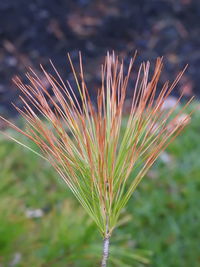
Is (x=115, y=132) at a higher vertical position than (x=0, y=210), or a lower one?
lower

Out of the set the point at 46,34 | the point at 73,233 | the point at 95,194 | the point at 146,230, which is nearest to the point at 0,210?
the point at 73,233

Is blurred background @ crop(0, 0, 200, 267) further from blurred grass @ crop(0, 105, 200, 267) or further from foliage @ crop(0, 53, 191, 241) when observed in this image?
foliage @ crop(0, 53, 191, 241)

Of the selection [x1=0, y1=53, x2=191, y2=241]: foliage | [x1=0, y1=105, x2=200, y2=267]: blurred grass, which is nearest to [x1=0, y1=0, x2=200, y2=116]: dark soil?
[x1=0, y1=105, x2=200, y2=267]: blurred grass

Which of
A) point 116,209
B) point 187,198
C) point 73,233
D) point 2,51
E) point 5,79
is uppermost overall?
point 2,51

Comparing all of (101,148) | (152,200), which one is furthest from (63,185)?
(101,148)

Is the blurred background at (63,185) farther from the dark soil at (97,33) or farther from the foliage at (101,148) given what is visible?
the foliage at (101,148)

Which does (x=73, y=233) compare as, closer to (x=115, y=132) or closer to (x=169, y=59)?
(x=115, y=132)

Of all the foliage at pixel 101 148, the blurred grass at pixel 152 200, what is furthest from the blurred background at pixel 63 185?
the foliage at pixel 101 148
